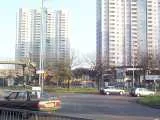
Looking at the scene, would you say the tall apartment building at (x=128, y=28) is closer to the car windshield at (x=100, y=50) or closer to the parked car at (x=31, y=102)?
the car windshield at (x=100, y=50)

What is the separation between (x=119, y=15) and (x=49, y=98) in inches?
3503

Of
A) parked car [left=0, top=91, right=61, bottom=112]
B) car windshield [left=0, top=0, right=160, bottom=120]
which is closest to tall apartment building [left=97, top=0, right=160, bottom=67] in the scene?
car windshield [left=0, top=0, right=160, bottom=120]

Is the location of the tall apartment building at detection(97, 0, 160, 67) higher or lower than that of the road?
higher

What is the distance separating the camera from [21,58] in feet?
398

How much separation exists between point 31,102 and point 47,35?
6431 centimetres

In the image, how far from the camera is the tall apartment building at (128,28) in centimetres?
10850

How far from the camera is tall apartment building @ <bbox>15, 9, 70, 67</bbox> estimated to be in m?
88.6

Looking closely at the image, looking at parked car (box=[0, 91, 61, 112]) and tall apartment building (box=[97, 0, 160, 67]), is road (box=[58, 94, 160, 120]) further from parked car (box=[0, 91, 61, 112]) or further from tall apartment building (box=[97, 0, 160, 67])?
tall apartment building (box=[97, 0, 160, 67])

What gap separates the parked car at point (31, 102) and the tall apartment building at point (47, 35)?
173ft

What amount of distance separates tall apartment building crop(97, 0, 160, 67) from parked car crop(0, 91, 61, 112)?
79.3m

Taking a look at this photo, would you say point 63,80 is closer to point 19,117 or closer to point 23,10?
point 23,10

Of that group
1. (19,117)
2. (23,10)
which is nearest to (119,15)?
(23,10)

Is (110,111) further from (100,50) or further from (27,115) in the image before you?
(100,50)

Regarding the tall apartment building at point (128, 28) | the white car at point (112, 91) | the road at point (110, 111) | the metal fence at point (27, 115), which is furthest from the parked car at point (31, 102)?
the tall apartment building at point (128, 28)
